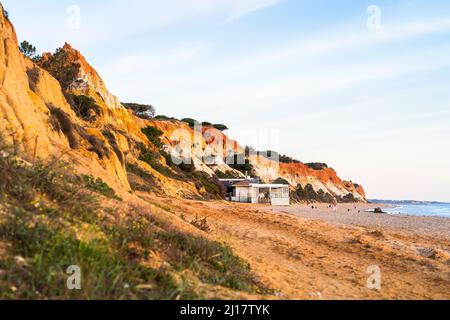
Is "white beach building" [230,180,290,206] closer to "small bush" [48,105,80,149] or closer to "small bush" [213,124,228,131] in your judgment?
"small bush" [48,105,80,149]

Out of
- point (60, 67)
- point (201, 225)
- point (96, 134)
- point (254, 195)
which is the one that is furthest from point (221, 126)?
point (201, 225)

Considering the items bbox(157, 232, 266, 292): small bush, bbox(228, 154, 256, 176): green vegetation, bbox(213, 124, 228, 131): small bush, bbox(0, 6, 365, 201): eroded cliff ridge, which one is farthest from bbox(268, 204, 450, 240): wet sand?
bbox(213, 124, 228, 131): small bush

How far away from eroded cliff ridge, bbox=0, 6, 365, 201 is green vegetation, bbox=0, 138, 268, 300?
0.97 meters

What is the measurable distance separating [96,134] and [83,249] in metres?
16.1

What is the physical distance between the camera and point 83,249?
4.44m

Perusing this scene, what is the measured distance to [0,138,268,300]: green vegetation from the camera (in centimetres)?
381

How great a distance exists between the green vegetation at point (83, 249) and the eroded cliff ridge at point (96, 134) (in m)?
0.97

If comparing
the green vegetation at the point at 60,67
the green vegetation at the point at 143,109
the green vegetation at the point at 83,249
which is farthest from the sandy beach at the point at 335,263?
the green vegetation at the point at 143,109

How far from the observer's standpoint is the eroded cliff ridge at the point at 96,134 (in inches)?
372

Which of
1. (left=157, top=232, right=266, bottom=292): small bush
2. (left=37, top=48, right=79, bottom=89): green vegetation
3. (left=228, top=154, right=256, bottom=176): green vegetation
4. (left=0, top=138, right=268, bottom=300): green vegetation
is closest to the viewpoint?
(left=0, top=138, right=268, bottom=300): green vegetation

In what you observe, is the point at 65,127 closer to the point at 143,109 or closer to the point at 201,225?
the point at 201,225
